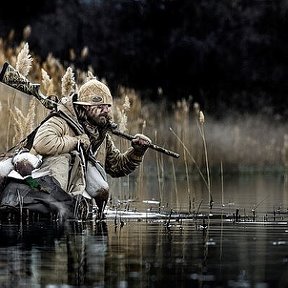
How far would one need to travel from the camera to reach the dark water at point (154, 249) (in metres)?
9.26

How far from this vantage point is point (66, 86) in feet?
55.0

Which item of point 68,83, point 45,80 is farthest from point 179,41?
point 68,83

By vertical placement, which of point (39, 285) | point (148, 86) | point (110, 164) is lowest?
point (39, 285)

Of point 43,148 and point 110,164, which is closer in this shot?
point 43,148

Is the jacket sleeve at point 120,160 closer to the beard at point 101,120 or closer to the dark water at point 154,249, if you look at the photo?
the dark water at point 154,249

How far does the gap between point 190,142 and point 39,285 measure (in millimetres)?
19703

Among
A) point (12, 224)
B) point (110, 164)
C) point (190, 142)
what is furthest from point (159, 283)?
point (190, 142)

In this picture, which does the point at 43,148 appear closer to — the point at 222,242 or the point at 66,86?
the point at 66,86

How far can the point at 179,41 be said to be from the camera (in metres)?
42.1

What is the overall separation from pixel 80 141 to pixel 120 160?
1612mm

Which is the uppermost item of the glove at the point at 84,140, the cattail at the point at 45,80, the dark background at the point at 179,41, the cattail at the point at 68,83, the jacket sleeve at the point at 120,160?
the dark background at the point at 179,41

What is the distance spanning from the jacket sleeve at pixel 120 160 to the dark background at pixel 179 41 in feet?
77.0

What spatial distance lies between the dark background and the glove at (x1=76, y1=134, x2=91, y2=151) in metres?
24.9

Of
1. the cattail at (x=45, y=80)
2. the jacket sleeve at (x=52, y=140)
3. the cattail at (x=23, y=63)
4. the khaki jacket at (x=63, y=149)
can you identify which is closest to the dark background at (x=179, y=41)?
the cattail at (x=45, y=80)
